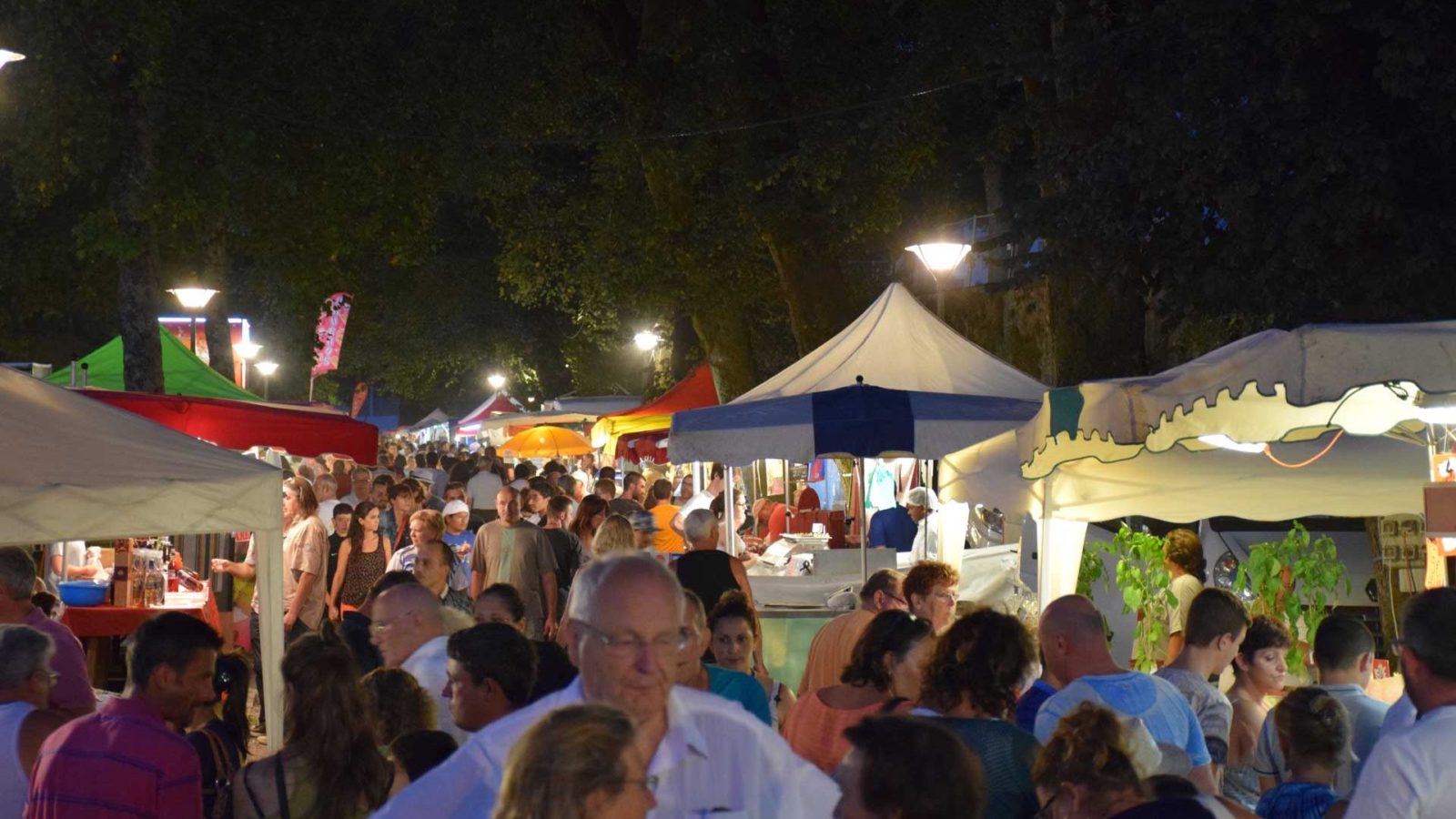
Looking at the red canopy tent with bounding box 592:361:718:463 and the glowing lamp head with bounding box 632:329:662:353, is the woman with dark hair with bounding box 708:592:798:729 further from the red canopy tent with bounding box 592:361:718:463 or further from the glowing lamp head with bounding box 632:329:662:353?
the glowing lamp head with bounding box 632:329:662:353

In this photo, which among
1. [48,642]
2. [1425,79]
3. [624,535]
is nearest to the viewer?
[48,642]

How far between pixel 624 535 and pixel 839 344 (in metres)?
4.03

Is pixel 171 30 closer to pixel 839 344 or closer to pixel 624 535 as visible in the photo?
pixel 839 344

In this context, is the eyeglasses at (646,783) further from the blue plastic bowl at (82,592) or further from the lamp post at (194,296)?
the lamp post at (194,296)

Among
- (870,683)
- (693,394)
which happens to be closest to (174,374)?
(693,394)

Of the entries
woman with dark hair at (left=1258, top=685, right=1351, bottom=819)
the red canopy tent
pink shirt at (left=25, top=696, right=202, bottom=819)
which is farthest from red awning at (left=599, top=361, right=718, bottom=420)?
pink shirt at (left=25, top=696, right=202, bottom=819)

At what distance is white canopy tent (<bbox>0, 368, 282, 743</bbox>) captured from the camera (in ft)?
22.6

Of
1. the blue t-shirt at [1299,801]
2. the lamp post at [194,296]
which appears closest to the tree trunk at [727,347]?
the lamp post at [194,296]

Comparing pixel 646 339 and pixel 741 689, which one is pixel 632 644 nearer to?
pixel 741 689

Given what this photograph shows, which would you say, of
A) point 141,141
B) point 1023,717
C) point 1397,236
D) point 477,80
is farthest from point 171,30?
point 1023,717

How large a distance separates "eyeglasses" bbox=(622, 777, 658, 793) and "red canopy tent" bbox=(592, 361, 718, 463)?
45.8 ft

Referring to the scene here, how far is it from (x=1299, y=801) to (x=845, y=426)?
6.10 m

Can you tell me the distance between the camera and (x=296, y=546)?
11.7m

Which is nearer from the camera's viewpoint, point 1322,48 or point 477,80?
point 1322,48
